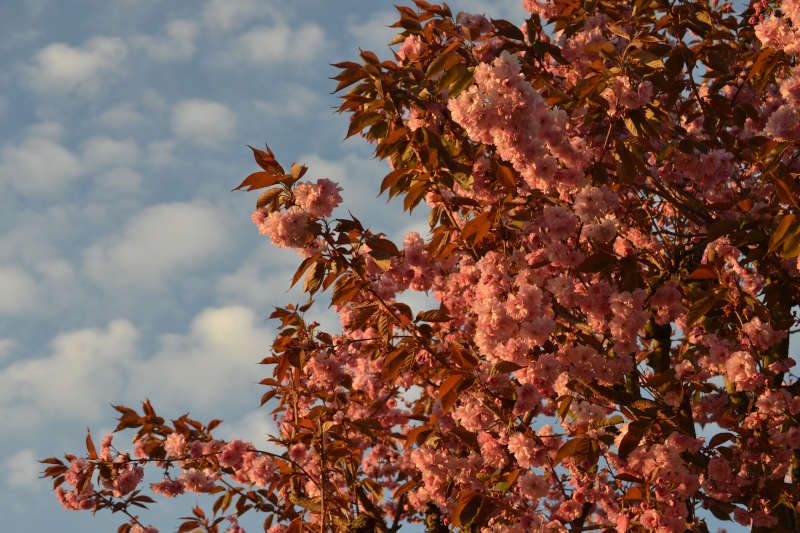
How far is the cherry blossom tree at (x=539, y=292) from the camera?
3.54 metres

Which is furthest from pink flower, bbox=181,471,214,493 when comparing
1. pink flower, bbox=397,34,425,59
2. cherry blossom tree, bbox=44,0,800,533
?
pink flower, bbox=397,34,425,59

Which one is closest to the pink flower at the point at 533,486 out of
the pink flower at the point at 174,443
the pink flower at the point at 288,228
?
the pink flower at the point at 288,228

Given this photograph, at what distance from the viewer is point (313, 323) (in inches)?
177

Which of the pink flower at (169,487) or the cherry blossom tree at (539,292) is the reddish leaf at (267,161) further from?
the pink flower at (169,487)

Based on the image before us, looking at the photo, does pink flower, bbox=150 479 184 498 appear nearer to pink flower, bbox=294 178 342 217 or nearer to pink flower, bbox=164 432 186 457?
pink flower, bbox=164 432 186 457

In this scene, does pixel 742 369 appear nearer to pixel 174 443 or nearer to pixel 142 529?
pixel 174 443

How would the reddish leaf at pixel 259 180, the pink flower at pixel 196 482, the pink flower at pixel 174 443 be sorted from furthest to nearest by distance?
the pink flower at pixel 196 482 → the pink flower at pixel 174 443 → the reddish leaf at pixel 259 180

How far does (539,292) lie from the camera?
137 inches

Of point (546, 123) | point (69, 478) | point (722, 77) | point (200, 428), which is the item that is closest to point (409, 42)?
point (546, 123)

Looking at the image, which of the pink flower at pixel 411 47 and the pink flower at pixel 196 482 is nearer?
the pink flower at pixel 411 47

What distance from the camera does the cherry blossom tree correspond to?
11.6ft

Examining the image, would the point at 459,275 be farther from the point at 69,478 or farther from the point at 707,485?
the point at 69,478

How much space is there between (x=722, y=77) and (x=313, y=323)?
3247mm

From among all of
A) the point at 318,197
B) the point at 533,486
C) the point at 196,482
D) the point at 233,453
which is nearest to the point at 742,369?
the point at 533,486
